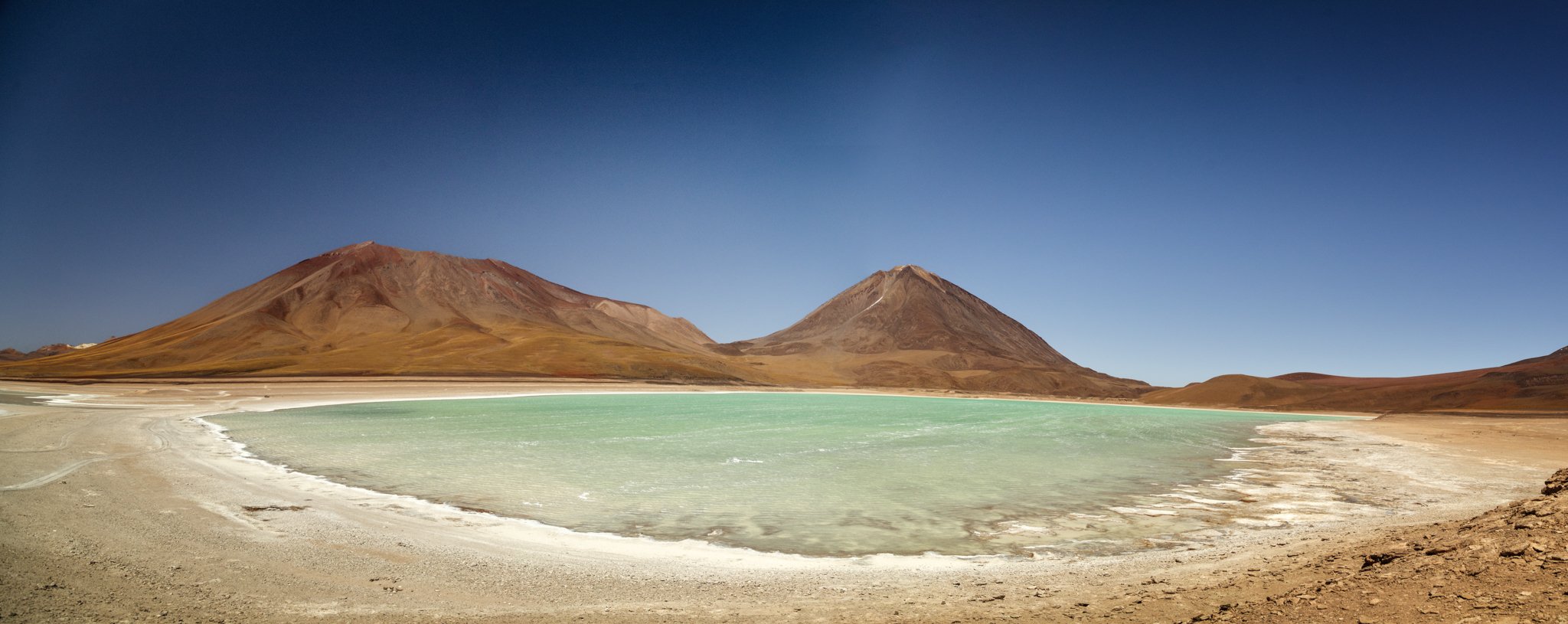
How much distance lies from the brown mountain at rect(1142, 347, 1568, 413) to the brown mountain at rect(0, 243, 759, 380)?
238ft

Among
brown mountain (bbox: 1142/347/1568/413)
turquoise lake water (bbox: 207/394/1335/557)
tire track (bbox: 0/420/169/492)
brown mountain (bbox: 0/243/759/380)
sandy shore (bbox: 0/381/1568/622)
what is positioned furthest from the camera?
brown mountain (bbox: 0/243/759/380)

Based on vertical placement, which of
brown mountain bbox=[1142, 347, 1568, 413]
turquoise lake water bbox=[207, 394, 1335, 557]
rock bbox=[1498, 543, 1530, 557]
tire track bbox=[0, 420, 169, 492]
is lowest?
turquoise lake water bbox=[207, 394, 1335, 557]

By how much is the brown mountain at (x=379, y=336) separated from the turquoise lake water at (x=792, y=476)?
7088 centimetres

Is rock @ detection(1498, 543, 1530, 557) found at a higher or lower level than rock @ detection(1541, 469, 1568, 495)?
lower

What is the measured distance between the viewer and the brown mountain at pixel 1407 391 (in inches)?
2360

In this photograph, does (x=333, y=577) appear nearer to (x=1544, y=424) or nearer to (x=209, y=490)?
(x=209, y=490)

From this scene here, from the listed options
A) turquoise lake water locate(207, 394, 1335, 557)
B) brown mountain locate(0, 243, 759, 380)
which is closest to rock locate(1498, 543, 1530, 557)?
turquoise lake water locate(207, 394, 1335, 557)

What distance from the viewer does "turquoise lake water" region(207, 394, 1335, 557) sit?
10148 mm

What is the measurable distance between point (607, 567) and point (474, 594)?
1.58 metres

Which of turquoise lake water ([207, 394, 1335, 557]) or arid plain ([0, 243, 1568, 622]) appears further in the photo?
turquoise lake water ([207, 394, 1335, 557])

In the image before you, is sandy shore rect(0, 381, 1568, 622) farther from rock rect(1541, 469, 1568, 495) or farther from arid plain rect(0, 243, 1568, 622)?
rock rect(1541, 469, 1568, 495)

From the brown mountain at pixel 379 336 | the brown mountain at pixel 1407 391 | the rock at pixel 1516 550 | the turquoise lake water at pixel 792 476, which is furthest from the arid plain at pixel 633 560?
the brown mountain at pixel 379 336

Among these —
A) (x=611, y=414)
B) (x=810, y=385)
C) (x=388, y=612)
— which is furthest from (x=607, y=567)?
(x=810, y=385)

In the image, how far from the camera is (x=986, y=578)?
7.34 m
